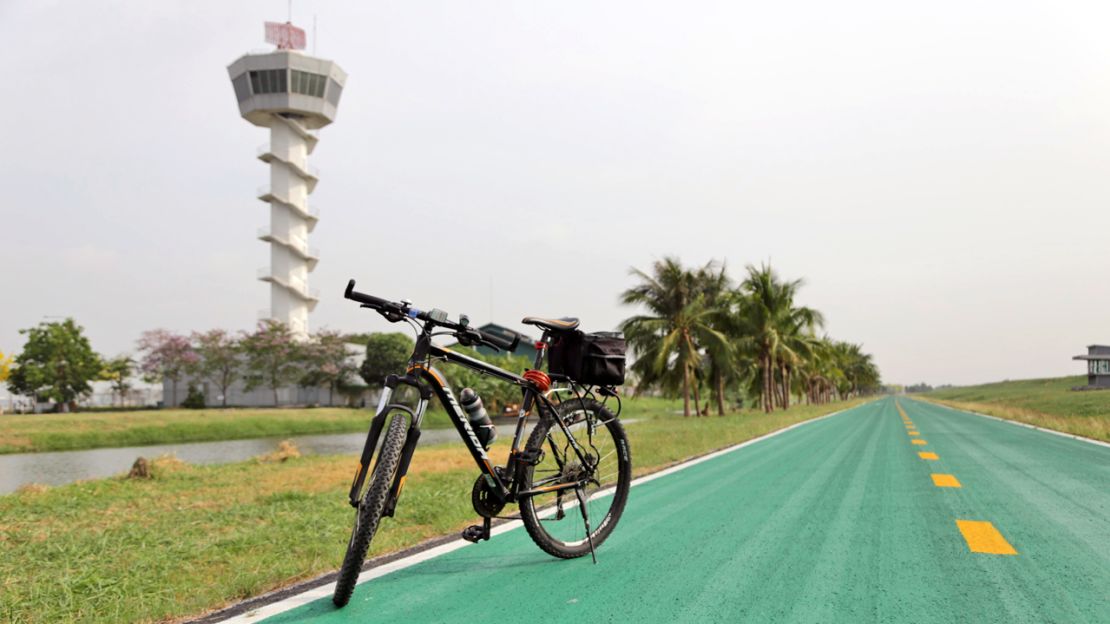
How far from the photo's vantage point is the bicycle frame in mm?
3275

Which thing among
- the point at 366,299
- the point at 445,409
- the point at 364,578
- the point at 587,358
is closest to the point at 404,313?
the point at 366,299

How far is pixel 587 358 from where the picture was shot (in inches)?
166

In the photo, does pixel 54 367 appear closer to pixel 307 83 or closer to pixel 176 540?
pixel 307 83

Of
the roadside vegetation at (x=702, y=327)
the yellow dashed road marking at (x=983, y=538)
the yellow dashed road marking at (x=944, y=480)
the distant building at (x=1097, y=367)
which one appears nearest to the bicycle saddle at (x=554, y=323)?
the yellow dashed road marking at (x=983, y=538)

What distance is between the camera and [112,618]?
3182mm

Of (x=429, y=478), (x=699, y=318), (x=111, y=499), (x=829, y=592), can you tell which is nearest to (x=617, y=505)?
(x=829, y=592)

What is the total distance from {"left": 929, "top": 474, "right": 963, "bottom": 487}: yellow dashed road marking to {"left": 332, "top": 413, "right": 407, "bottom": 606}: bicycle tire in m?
6.41

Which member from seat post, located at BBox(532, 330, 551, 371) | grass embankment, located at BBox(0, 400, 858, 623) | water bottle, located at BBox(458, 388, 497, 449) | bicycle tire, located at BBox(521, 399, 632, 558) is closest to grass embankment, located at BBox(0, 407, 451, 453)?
grass embankment, located at BBox(0, 400, 858, 623)

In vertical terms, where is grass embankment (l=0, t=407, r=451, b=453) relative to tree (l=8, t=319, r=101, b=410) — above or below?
below

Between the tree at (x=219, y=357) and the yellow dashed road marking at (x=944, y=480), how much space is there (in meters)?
61.0

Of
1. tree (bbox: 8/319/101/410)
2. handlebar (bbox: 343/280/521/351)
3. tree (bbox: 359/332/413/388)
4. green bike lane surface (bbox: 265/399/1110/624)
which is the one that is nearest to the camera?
green bike lane surface (bbox: 265/399/1110/624)

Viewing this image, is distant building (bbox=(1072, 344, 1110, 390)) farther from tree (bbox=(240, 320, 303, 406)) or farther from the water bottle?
the water bottle

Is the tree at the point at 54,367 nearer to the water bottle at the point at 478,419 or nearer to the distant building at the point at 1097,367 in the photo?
the water bottle at the point at 478,419

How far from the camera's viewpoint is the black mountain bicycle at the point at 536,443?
326 cm
